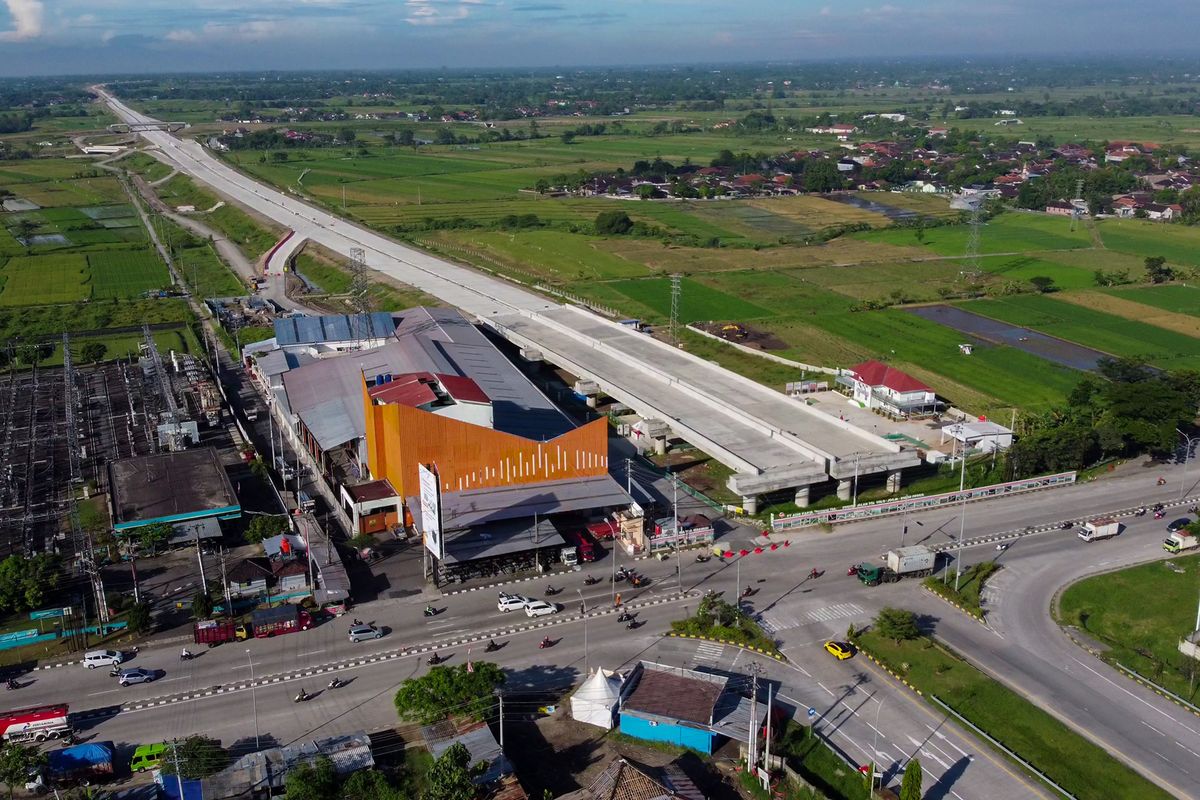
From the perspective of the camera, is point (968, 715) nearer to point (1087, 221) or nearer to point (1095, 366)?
point (1095, 366)

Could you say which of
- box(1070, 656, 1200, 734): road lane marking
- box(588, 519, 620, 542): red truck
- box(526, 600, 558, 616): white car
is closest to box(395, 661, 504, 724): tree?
box(526, 600, 558, 616): white car

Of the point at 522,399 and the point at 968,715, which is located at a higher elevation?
the point at 522,399

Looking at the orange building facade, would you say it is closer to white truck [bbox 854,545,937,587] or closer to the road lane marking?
white truck [bbox 854,545,937,587]

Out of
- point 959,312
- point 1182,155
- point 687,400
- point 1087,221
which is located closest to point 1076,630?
point 687,400

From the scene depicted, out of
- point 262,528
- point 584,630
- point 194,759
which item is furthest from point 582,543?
point 194,759

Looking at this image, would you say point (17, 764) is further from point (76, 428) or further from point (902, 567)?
point (76, 428)

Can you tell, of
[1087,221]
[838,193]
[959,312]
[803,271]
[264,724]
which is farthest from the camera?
[838,193]
